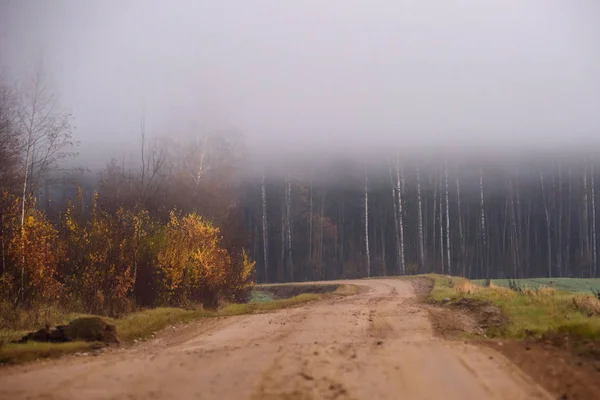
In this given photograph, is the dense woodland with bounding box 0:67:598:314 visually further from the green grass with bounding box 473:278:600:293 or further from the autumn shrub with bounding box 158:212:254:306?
the green grass with bounding box 473:278:600:293

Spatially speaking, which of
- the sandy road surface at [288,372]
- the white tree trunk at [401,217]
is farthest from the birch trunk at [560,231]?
the sandy road surface at [288,372]

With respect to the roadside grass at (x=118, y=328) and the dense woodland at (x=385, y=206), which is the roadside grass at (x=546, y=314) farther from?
the dense woodland at (x=385, y=206)

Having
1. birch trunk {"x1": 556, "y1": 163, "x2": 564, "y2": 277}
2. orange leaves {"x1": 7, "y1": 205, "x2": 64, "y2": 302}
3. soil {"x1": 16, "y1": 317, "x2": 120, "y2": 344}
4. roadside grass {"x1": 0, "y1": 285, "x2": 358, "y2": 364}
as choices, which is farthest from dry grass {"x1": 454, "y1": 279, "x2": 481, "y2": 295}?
birch trunk {"x1": 556, "y1": 163, "x2": 564, "y2": 277}

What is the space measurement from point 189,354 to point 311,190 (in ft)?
199

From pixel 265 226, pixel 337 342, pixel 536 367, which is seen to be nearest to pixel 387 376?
pixel 536 367

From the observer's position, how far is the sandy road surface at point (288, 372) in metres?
7.09

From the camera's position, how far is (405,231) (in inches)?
2810

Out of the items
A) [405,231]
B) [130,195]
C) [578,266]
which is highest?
[130,195]

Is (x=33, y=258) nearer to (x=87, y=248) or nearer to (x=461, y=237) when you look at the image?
(x=87, y=248)

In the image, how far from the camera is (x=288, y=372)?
8180 millimetres

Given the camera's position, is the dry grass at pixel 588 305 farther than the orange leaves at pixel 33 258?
No

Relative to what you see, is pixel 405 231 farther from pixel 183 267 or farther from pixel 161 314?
pixel 161 314

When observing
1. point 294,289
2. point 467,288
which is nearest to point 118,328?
point 467,288

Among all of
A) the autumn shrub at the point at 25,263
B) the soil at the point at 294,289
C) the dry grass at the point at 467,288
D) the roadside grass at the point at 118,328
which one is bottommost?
the soil at the point at 294,289
